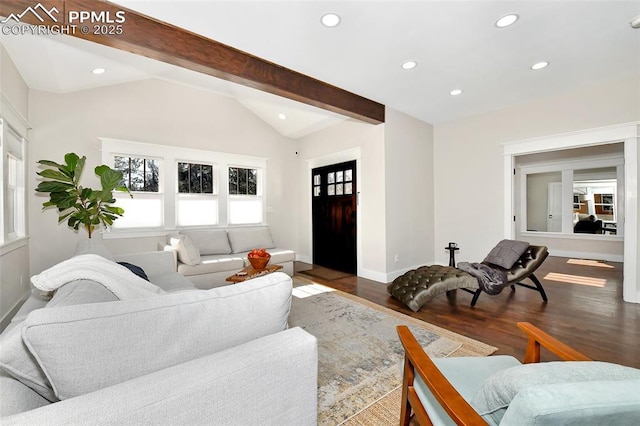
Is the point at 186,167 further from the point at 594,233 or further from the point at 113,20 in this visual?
the point at 594,233

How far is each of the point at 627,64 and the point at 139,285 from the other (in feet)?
17.3

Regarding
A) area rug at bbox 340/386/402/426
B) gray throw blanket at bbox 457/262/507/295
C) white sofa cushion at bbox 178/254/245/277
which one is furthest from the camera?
white sofa cushion at bbox 178/254/245/277

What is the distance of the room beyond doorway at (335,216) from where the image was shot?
5.16 m

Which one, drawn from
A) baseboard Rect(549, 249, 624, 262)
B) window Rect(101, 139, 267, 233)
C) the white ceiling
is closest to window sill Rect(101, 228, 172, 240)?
window Rect(101, 139, 267, 233)

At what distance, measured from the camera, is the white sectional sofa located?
13.0 feet

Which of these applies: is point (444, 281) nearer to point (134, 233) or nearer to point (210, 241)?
point (210, 241)

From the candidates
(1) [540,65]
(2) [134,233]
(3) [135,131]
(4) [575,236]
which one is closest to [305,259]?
(2) [134,233]

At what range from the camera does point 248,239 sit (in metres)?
5.12

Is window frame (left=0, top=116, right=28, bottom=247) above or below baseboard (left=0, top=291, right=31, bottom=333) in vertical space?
above

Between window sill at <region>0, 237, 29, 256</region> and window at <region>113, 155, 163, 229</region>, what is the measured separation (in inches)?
41.2

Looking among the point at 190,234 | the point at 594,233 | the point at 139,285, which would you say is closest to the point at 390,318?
the point at 139,285

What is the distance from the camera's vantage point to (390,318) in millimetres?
2980

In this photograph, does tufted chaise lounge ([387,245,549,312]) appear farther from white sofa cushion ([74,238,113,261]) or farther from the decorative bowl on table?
white sofa cushion ([74,238,113,261])

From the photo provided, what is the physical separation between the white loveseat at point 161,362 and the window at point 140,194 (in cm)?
393
